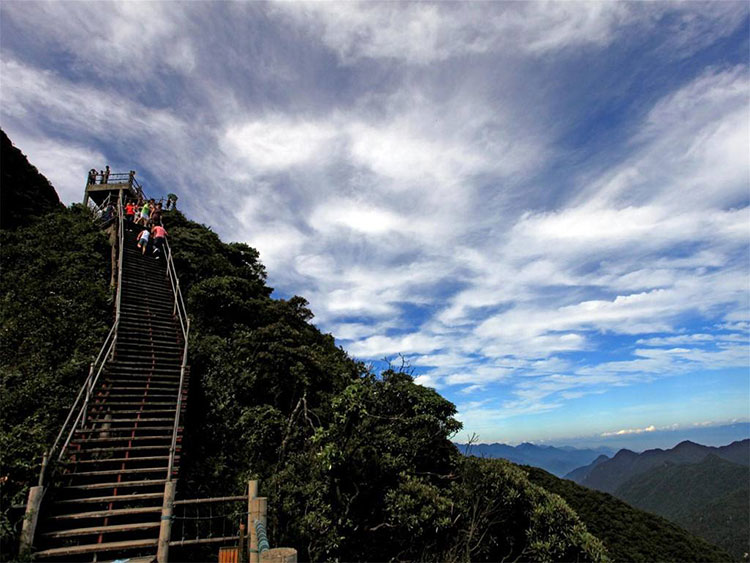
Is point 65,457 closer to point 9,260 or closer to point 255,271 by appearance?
point 9,260

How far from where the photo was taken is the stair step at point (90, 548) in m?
6.06

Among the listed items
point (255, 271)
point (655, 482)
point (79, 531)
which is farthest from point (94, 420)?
point (655, 482)

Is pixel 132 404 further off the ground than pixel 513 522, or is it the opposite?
pixel 132 404

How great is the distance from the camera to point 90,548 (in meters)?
6.25

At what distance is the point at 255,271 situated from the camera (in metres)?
22.8

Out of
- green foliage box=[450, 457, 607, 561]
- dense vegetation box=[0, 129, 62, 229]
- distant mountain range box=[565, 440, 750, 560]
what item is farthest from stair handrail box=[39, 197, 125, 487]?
distant mountain range box=[565, 440, 750, 560]

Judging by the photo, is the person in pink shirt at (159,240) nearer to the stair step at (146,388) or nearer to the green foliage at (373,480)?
the stair step at (146,388)

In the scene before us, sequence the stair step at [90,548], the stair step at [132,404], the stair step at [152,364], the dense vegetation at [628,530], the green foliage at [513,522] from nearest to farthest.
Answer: the stair step at [90,548] < the stair step at [132,404] < the green foliage at [513,522] < the stair step at [152,364] < the dense vegetation at [628,530]

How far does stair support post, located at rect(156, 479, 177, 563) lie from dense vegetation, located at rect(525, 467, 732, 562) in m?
28.3

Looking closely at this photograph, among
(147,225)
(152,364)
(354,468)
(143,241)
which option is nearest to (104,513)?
(152,364)

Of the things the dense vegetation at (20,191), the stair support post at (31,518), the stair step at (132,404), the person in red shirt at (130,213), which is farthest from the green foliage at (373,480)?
the dense vegetation at (20,191)

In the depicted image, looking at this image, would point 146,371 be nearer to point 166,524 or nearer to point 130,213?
point 166,524

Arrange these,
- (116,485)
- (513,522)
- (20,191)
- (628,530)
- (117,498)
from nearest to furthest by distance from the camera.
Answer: (117,498) < (116,485) < (513,522) < (20,191) < (628,530)

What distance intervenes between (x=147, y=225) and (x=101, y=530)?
18258 mm
